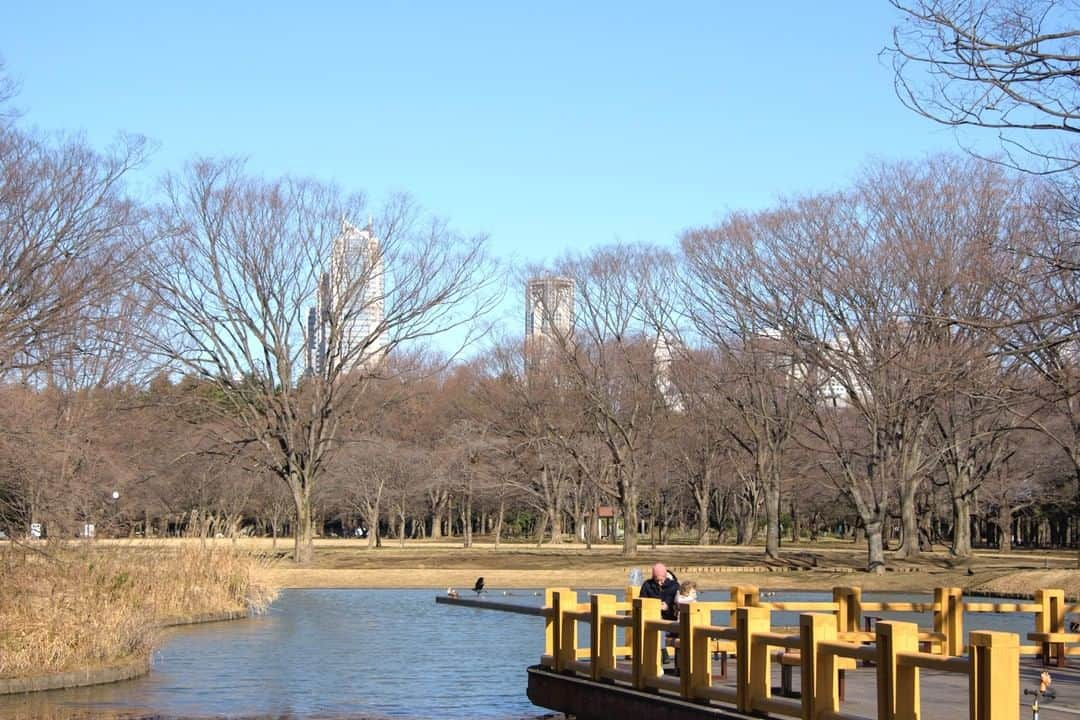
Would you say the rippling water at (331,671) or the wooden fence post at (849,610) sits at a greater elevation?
the wooden fence post at (849,610)

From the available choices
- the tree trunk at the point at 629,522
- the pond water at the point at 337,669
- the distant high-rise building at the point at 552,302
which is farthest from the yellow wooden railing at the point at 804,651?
the distant high-rise building at the point at 552,302

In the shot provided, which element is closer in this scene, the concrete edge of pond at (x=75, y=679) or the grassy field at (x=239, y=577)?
the concrete edge of pond at (x=75, y=679)

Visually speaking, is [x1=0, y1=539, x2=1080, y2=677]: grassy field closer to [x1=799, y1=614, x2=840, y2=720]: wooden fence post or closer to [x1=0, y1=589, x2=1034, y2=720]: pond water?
[x1=0, y1=589, x2=1034, y2=720]: pond water

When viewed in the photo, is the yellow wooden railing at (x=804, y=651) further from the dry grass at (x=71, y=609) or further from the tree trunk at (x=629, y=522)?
the tree trunk at (x=629, y=522)

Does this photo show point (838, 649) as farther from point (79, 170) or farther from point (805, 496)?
point (805, 496)

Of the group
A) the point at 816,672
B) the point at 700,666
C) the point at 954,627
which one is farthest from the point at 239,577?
the point at 816,672

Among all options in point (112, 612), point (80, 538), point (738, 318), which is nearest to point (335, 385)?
point (738, 318)

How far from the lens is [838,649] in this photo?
1132 cm

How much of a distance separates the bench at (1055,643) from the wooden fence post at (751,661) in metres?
6.53

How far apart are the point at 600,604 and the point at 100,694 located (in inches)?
310

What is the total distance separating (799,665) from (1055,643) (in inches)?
231

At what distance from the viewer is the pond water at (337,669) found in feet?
60.2

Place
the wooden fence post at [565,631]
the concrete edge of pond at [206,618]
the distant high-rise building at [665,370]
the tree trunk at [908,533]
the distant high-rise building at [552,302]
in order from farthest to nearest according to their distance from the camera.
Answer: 1. the distant high-rise building at [552,302]
2. the distant high-rise building at [665,370]
3. the tree trunk at [908,533]
4. the concrete edge of pond at [206,618]
5. the wooden fence post at [565,631]

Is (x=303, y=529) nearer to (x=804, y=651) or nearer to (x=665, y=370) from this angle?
(x=665, y=370)
